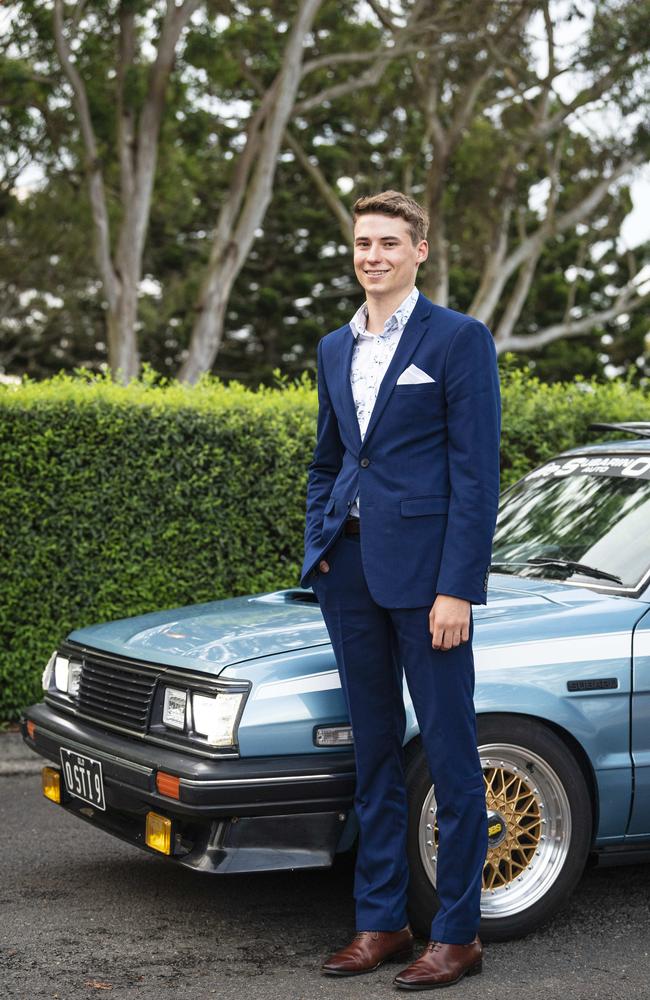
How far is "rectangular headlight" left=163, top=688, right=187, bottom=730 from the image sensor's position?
12.4ft

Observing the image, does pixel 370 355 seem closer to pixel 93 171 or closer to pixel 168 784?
pixel 168 784

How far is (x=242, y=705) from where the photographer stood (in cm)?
361

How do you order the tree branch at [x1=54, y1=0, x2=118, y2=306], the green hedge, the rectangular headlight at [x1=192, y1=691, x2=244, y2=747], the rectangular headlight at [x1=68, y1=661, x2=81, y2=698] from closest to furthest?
the rectangular headlight at [x1=192, y1=691, x2=244, y2=747]
the rectangular headlight at [x1=68, y1=661, x2=81, y2=698]
the green hedge
the tree branch at [x1=54, y1=0, x2=118, y2=306]

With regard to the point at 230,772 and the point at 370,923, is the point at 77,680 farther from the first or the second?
the point at 370,923

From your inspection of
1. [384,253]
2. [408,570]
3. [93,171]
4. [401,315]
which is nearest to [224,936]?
[408,570]

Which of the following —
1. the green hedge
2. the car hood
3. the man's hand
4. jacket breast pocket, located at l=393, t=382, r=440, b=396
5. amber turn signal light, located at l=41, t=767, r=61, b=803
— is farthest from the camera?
the green hedge

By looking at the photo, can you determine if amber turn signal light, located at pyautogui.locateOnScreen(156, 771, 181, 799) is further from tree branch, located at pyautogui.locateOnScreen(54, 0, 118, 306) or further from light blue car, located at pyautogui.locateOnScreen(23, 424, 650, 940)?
tree branch, located at pyautogui.locateOnScreen(54, 0, 118, 306)

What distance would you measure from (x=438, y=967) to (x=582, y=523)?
183cm

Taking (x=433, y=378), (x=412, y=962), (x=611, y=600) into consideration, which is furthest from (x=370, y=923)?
(x=433, y=378)

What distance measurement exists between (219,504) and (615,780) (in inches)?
152

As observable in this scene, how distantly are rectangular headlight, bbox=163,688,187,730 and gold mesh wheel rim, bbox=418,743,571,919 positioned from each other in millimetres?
941

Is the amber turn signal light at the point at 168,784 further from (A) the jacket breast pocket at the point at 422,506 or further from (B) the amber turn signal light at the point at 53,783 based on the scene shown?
(A) the jacket breast pocket at the point at 422,506

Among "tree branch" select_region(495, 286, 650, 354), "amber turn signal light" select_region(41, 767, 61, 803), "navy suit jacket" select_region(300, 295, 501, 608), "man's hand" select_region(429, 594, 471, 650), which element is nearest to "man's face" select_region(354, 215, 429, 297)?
"navy suit jacket" select_region(300, 295, 501, 608)

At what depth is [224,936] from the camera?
3.95 m
